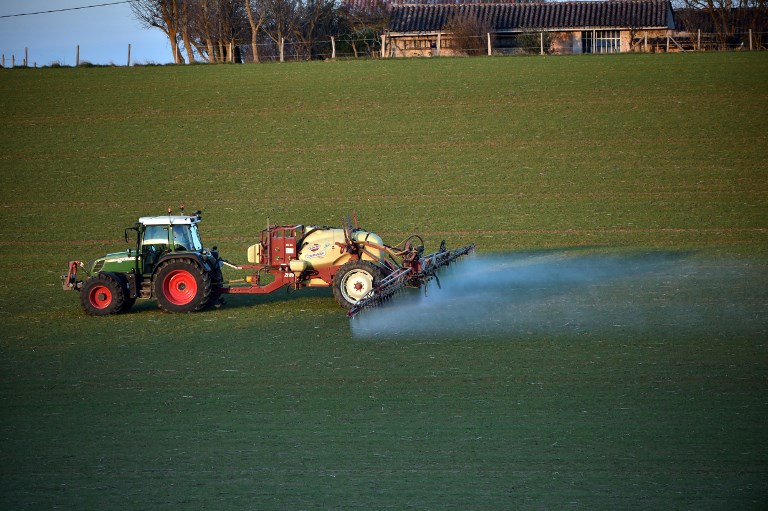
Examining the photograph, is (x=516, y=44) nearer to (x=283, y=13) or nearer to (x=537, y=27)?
(x=537, y=27)

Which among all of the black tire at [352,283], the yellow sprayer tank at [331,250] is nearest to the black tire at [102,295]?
the yellow sprayer tank at [331,250]

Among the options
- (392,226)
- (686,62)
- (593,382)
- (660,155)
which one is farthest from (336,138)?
(593,382)

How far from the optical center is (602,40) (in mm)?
52938

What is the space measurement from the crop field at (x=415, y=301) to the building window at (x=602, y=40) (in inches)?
380

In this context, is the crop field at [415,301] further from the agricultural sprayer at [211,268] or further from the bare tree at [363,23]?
the bare tree at [363,23]

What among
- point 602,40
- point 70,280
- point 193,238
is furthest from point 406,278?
point 602,40

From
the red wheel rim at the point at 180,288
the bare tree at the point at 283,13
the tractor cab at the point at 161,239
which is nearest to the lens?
the red wheel rim at the point at 180,288

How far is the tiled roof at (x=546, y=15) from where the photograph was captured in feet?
174

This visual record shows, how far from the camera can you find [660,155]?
105 feet

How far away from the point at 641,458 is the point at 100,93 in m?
35.7

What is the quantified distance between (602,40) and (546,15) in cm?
342

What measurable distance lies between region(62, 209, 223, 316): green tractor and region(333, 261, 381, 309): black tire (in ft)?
→ 7.53

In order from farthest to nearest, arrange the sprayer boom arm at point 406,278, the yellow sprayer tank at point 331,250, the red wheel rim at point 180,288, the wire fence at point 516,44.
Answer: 1. the wire fence at point 516,44
2. the yellow sprayer tank at point 331,250
3. the red wheel rim at point 180,288
4. the sprayer boom arm at point 406,278

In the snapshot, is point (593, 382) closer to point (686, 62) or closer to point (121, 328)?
point (121, 328)
